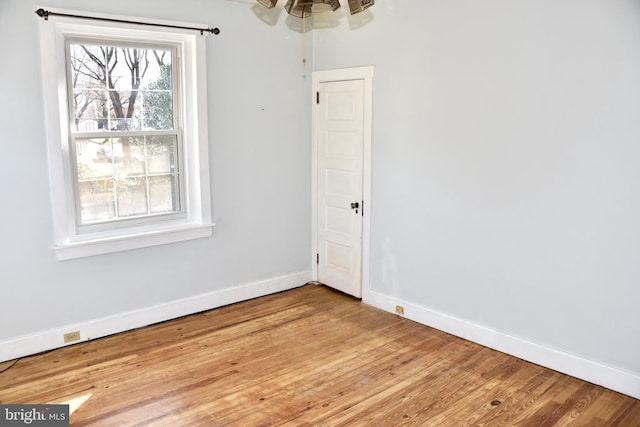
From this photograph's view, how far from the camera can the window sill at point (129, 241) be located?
12.7 feet

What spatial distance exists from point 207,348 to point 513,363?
2.24 meters

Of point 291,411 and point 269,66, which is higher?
point 269,66

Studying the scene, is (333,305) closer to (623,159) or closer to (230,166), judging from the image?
(230,166)

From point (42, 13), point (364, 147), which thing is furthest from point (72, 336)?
point (364, 147)

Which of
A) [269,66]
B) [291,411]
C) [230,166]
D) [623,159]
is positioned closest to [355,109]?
[269,66]

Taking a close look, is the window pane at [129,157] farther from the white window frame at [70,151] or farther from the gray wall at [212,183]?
the gray wall at [212,183]

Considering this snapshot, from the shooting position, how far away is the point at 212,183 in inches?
183

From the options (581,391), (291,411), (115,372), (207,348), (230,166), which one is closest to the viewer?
(291,411)

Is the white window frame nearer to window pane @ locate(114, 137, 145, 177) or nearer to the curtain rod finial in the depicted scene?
the curtain rod finial

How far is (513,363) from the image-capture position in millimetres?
3723

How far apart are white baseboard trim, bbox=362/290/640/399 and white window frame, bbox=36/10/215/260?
1.90 metres

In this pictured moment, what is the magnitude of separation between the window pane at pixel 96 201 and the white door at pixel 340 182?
2006 mm

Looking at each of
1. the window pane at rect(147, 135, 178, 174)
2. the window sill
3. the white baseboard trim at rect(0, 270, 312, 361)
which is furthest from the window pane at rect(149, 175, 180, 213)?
the white baseboard trim at rect(0, 270, 312, 361)

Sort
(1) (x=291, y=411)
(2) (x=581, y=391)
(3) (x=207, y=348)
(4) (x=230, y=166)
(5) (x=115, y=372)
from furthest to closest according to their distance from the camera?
1. (4) (x=230, y=166)
2. (3) (x=207, y=348)
3. (5) (x=115, y=372)
4. (2) (x=581, y=391)
5. (1) (x=291, y=411)
